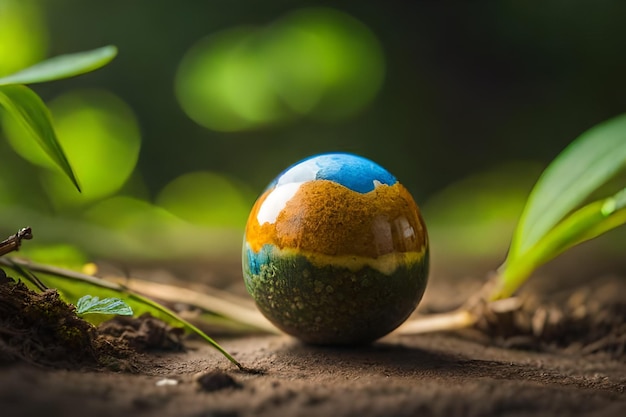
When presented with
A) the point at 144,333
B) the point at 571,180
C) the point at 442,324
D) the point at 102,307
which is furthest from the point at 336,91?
the point at 102,307

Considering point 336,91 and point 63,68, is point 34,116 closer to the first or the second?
point 63,68

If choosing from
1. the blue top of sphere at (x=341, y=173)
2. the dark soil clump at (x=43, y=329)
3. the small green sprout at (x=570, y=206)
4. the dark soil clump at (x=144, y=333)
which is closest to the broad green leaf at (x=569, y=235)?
the small green sprout at (x=570, y=206)

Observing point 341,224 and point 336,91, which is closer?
point 341,224

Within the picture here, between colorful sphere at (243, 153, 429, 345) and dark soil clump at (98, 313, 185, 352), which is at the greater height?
colorful sphere at (243, 153, 429, 345)

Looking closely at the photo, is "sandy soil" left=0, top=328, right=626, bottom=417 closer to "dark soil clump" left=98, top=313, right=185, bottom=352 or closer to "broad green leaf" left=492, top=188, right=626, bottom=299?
"dark soil clump" left=98, top=313, right=185, bottom=352

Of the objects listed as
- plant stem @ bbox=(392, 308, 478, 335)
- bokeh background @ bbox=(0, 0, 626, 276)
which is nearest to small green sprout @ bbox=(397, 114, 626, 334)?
plant stem @ bbox=(392, 308, 478, 335)

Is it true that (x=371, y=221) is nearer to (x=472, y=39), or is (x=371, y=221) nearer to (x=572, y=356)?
(x=572, y=356)

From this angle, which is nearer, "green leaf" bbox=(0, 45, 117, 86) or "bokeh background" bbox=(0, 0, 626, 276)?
"green leaf" bbox=(0, 45, 117, 86)
